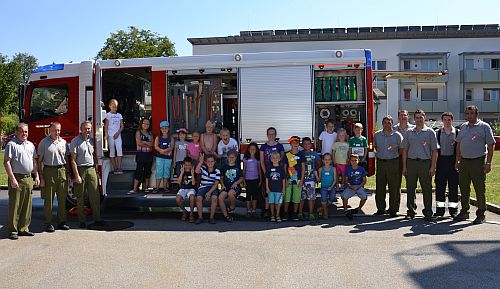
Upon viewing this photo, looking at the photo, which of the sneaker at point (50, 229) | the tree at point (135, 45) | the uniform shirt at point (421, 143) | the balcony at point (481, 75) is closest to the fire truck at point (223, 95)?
the uniform shirt at point (421, 143)

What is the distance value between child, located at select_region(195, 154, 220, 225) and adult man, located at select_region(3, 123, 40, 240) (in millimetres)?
2750

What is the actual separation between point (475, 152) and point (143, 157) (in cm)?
592

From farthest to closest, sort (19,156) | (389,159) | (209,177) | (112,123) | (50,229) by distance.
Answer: (112,123) < (389,159) < (209,177) < (50,229) < (19,156)

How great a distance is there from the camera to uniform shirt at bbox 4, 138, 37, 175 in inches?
295

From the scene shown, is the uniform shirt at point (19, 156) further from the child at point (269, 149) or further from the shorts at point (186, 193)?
the child at point (269, 149)

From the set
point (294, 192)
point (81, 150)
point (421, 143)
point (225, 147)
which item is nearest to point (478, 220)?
point (421, 143)

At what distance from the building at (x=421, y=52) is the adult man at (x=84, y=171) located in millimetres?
36124

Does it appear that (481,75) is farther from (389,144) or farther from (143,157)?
(143,157)

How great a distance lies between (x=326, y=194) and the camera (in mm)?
8695

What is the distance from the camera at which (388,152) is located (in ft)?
28.8

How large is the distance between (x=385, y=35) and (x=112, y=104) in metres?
38.8

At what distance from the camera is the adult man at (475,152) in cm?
806

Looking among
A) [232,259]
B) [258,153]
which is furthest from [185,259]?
[258,153]

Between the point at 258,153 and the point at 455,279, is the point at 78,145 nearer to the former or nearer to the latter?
the point at 258,153
